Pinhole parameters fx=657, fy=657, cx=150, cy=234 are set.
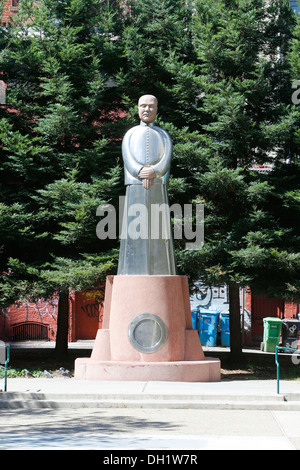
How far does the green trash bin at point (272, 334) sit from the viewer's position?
22219 millimetres

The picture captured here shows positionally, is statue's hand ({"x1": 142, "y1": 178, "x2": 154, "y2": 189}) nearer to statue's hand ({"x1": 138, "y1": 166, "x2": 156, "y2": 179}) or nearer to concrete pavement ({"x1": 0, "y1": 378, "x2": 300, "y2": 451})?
statue's hand ({"x1": 138, "y1": 166, "x2": 156, "y2": 179})

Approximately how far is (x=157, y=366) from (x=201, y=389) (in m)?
1.32

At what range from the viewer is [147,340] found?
12969mm

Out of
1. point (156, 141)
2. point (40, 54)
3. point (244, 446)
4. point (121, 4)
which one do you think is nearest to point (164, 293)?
point (156, 141)

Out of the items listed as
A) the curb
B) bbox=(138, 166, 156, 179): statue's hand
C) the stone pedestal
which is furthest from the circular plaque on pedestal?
bbox=(138, 166, 156, 179): statue's hand

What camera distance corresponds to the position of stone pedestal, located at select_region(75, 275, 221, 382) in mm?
12672

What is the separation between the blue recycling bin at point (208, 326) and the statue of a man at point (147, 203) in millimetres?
11330

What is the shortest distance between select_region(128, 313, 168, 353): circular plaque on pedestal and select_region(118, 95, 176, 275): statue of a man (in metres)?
1.04

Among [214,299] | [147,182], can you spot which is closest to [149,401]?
[147,182]

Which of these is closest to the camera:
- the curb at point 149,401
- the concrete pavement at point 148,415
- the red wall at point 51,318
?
the concrete pavement at point 148,415

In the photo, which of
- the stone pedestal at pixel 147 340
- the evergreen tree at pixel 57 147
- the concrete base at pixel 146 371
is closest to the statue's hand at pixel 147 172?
the stone pedestal at pixel 147 340

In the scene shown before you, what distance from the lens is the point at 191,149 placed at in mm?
16297
